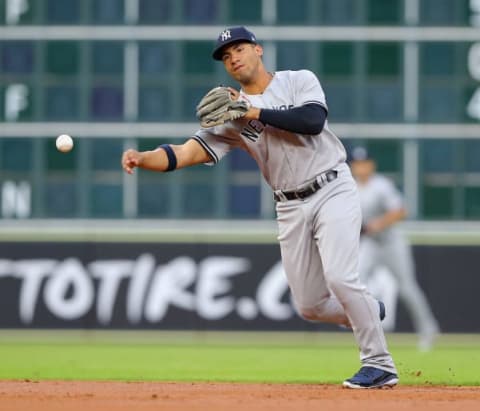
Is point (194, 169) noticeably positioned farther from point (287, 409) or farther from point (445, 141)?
point (287, 409)

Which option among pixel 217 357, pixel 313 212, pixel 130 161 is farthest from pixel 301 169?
pixel 217 357

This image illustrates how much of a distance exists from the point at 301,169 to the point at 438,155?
6.75m

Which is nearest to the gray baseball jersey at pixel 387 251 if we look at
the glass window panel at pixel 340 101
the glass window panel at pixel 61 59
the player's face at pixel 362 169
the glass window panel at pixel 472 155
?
the player's face at pixel 362 169

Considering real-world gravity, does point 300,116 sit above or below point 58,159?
above

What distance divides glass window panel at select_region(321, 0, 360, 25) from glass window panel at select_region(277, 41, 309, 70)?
325 millimetres

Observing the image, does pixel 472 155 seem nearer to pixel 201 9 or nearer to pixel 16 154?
pixel 201 9

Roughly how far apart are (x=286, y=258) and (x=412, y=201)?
6.71 m

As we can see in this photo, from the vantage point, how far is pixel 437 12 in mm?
13578

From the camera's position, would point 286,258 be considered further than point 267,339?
No

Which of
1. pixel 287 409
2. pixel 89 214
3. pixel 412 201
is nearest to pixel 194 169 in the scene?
pixel 89 214

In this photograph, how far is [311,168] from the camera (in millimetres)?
7207

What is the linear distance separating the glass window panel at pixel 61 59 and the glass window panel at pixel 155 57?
0.59 metres

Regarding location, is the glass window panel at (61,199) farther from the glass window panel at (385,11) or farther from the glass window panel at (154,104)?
the glass window panel at (385,11)

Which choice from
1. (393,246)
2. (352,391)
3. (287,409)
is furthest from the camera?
(393,246)
